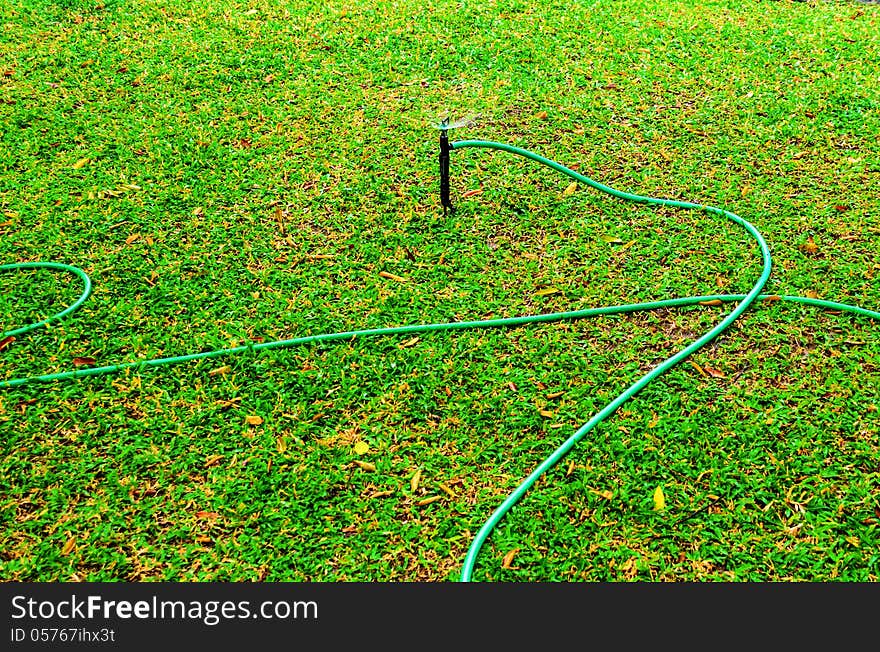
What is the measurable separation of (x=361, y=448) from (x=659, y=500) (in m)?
1.01

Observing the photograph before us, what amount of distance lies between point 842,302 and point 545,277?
1237 mm

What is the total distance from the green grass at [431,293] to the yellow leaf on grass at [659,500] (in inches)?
1.0

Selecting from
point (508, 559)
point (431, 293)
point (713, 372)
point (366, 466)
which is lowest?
point (508, 559)

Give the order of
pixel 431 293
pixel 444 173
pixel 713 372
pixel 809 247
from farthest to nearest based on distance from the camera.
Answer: pixel 444 173 → pixel 809 247 → pixel 431 293 → pixel 713 372

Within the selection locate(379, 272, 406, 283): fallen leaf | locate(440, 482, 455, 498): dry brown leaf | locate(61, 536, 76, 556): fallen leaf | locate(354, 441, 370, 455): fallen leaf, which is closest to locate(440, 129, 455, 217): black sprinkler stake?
locate(379, 272, 406, 283): fallen leaf

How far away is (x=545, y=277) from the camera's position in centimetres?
337

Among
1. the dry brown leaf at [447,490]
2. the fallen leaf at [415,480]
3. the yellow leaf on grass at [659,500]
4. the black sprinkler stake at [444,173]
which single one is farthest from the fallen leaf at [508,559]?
the black sprinkler stake at [444,173]

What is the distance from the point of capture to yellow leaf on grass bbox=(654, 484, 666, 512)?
247cm

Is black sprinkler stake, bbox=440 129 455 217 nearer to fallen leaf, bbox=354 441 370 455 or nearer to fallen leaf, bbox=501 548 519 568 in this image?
fallen leaf, bbox=354 441 370 455

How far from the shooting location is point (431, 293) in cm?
330

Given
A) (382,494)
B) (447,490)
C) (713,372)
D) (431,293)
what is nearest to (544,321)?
(431,293)

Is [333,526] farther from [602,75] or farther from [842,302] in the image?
[602,75]

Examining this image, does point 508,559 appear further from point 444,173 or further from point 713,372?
point 444,173

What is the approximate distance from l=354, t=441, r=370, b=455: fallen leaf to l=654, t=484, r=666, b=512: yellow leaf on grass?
0.98 meters
